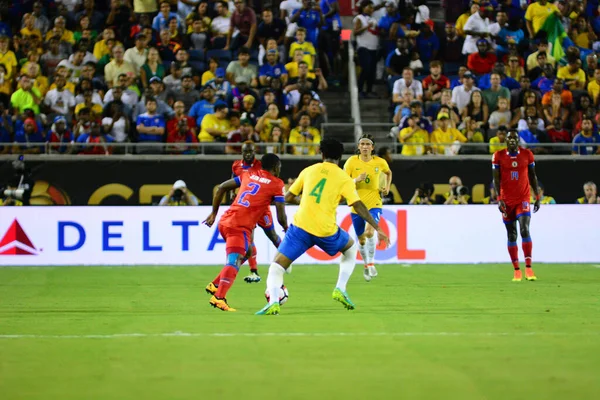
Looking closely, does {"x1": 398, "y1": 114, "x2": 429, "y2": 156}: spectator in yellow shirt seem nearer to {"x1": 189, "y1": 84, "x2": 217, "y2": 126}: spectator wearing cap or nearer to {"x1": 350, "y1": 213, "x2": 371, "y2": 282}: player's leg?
{"x1": 189, "y1": 84, "x2": 217, "y2": 126}: spectator wearing cap

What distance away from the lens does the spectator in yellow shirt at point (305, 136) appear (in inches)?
922

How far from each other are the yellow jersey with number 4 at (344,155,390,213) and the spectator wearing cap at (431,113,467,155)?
6834 mm

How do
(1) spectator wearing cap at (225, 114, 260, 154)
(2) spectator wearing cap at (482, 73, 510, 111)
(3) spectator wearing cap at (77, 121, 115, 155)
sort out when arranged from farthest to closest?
(2) spectator wearing cap at (482, 73, 510, 111) < (1) spectator wearing cap at (225, 114, 260, 154) < (3) spectator wearing cap at (77, 121, 115, 155)

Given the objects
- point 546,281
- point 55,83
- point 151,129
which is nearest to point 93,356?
point 546,281

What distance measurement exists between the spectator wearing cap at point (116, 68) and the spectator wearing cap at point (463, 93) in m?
7.91

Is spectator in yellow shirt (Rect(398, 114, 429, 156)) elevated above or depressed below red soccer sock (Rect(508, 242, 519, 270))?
above

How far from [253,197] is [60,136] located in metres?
12.2

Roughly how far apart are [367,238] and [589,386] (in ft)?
35.7

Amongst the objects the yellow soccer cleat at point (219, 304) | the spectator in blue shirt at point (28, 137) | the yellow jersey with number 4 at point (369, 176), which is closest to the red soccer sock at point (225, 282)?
the yellow soccer cleat at point (219, 304)

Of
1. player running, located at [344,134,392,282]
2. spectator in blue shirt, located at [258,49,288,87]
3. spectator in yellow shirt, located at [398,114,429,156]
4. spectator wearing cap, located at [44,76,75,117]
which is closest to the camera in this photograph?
player running, located at [344,134,392,282]

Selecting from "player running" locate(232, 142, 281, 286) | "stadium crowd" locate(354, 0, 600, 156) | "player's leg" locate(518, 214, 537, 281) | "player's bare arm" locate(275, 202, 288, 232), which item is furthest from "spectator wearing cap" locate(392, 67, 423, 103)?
"player's bare arm" locate(275, 202, 288, 232)

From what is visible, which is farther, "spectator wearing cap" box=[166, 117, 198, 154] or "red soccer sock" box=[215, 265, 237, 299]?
"spectator wearing cap" box=[166, 117, 198, 154]

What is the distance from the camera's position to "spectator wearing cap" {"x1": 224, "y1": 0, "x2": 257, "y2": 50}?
85.8 feet

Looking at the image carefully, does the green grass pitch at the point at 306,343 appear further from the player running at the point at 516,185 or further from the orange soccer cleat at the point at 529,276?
the player running at the point at 516,185
